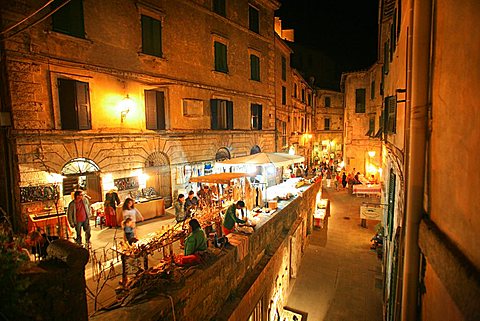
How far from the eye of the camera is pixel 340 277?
45.0 ft

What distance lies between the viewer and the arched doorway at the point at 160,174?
47.7ft

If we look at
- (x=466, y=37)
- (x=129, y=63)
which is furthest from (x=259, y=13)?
(x=466, y=37)

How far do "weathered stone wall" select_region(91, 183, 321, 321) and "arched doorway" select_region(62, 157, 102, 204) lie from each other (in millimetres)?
7667

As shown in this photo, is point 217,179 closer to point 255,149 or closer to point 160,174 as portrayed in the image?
point 160,174

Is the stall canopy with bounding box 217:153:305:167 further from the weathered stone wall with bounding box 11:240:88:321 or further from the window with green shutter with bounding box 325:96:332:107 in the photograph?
the window with green shutter with bounding box 325:96:332:107

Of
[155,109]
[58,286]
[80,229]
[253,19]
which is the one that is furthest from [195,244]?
[253,19]

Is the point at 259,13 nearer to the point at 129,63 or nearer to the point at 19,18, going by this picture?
the point at 129,63

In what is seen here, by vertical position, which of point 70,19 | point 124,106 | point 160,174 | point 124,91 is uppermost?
point 70,19

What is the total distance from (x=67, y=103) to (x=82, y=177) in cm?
367

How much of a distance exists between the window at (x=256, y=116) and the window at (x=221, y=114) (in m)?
2.83

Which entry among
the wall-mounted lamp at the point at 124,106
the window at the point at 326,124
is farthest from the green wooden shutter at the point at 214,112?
the window at the point at 326,124

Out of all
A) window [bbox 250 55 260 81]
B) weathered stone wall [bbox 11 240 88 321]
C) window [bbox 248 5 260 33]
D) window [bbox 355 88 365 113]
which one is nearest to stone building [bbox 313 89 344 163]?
window [bbox 355 88 365 113]

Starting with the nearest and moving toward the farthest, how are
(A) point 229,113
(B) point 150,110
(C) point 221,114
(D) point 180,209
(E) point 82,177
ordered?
(D) point 180,209
(E) point 82,177
(B) point 150,110
(C) point 221,114
(A) point 229,113

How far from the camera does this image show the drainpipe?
3.55 m
